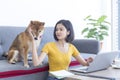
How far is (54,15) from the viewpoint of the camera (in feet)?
12.5

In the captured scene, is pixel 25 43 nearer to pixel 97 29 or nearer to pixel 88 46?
pixel 88 46

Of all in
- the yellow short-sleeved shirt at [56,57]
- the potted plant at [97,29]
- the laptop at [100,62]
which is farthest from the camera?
the potted plant at [97,29]

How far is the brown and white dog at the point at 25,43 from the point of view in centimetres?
218

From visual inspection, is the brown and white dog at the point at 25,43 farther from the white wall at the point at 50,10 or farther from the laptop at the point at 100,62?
the white wall at the point at 50,10

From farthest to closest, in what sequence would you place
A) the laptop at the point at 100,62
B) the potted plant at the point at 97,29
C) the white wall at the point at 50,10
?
the potted plant at the point at 97,29 → the white wall at the point at 50,10 → the laptop at the point at 100,62

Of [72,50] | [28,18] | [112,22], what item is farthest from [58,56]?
[112,22]

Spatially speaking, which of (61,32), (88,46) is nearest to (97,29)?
(88,46)

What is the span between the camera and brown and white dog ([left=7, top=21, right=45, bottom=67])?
7.16 feet

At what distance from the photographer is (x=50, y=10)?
3760 mm

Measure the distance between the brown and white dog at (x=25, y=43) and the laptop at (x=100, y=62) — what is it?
1.55 ft

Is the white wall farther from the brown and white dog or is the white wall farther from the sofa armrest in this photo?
the brown and white dog

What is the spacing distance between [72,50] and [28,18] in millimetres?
1359

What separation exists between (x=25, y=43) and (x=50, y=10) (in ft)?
5.08

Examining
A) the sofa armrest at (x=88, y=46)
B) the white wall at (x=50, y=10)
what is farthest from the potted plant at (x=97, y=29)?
the sofa armrest at (x=88, y=46)
